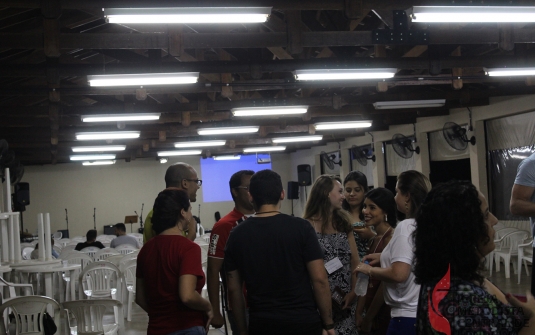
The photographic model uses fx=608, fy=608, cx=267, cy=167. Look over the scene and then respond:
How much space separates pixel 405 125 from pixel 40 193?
486 inches

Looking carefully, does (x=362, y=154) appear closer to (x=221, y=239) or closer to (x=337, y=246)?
(x=337, y=246)

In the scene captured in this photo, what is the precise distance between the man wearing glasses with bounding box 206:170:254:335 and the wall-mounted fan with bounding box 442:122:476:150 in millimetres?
8749

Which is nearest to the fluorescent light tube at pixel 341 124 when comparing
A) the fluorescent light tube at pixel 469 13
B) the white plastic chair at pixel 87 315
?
the fluorescent light tube at pixel 469 13

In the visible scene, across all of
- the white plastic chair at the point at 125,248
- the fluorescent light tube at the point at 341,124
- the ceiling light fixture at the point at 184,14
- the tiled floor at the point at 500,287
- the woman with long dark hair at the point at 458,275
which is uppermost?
the ceiling light fixture at the point at 184,14

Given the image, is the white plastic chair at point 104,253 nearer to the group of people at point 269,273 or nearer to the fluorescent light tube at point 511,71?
the fluorescent light tube at point 511,71

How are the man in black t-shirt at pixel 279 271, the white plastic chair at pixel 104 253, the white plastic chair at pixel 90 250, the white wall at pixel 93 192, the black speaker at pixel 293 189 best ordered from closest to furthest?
the man in black t-shirt at pixel 279 271
the white plastic chair at pixel 104 253
the white plastic chair at pixel 90 250
the black speaker at pixel 293 189
the white wall at pixel 93 192

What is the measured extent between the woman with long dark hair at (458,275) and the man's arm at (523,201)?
125 cm

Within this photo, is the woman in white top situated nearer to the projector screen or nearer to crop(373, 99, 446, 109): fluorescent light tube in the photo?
crop(373, 99, 446, 109): fluorescent light tube

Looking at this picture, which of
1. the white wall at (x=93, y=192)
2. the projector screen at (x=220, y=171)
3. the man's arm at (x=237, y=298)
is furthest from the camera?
the projector screen at (x=220, y=171)

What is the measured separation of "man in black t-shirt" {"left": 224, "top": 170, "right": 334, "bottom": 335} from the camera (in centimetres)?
258

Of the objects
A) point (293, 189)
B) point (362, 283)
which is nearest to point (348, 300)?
point (362, 283)

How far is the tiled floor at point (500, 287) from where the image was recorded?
23.0 feet

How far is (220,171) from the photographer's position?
830 inches

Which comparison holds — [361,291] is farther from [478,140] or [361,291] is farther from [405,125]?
[405,125]
